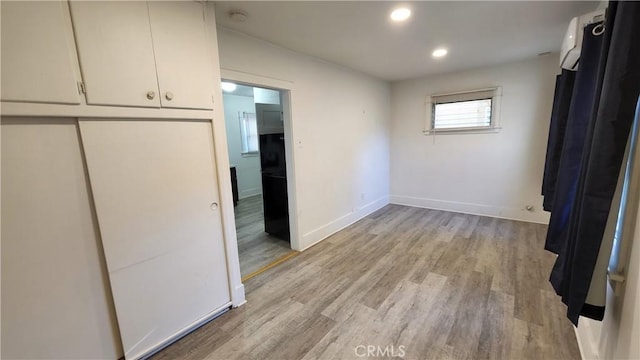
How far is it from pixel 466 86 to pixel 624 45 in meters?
3.44

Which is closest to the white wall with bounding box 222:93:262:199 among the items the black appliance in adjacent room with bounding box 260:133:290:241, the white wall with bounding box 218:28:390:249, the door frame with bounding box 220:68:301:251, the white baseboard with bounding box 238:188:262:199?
the white baseboard with bounding box 238:188:262:199

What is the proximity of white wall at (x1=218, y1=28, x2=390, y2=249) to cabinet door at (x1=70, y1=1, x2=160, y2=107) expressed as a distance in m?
0.81

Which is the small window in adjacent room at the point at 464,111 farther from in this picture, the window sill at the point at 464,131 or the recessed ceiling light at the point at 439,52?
the recessed ceiling light at the point at 439,52

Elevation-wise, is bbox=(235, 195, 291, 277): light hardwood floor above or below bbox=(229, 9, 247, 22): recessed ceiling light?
below

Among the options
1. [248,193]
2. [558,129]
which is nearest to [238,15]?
[558,129]

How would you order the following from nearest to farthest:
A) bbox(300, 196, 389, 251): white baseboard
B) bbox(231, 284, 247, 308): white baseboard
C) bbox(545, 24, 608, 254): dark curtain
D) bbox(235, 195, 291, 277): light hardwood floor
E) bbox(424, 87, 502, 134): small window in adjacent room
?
bbox(545, 24, 608, 254): dark curtain < bbox(231, 284, 247, 308): white baseboard < bbox(235, 195, 291, 277): light hardwood floor < bbox(300, 196, 389, 251): white baseboard < bbox(424, 87, 502, 134): small window in adjacent room

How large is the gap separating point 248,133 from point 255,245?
3755 millimetres

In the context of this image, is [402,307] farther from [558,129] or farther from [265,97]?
[265,97]

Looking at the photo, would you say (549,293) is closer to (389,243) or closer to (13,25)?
(389,243)

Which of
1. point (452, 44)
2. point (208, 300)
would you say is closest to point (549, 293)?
point (452, 44)

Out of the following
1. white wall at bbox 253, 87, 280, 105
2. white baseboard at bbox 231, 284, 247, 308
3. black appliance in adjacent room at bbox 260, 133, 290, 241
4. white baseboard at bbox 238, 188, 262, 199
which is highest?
white wall at bbox 253, 87, 280, 105

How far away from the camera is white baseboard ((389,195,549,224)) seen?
3777 millimetres

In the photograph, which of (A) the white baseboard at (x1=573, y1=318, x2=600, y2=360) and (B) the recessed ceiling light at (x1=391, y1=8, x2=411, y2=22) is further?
(B) the recessed ceiling light at (x1=391, y1=8, x2=411, y2=22)

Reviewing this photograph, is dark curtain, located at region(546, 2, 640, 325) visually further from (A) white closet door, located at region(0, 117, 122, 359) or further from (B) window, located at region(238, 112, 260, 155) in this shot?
(B) window, located at region(238, 112, 260, 155)
